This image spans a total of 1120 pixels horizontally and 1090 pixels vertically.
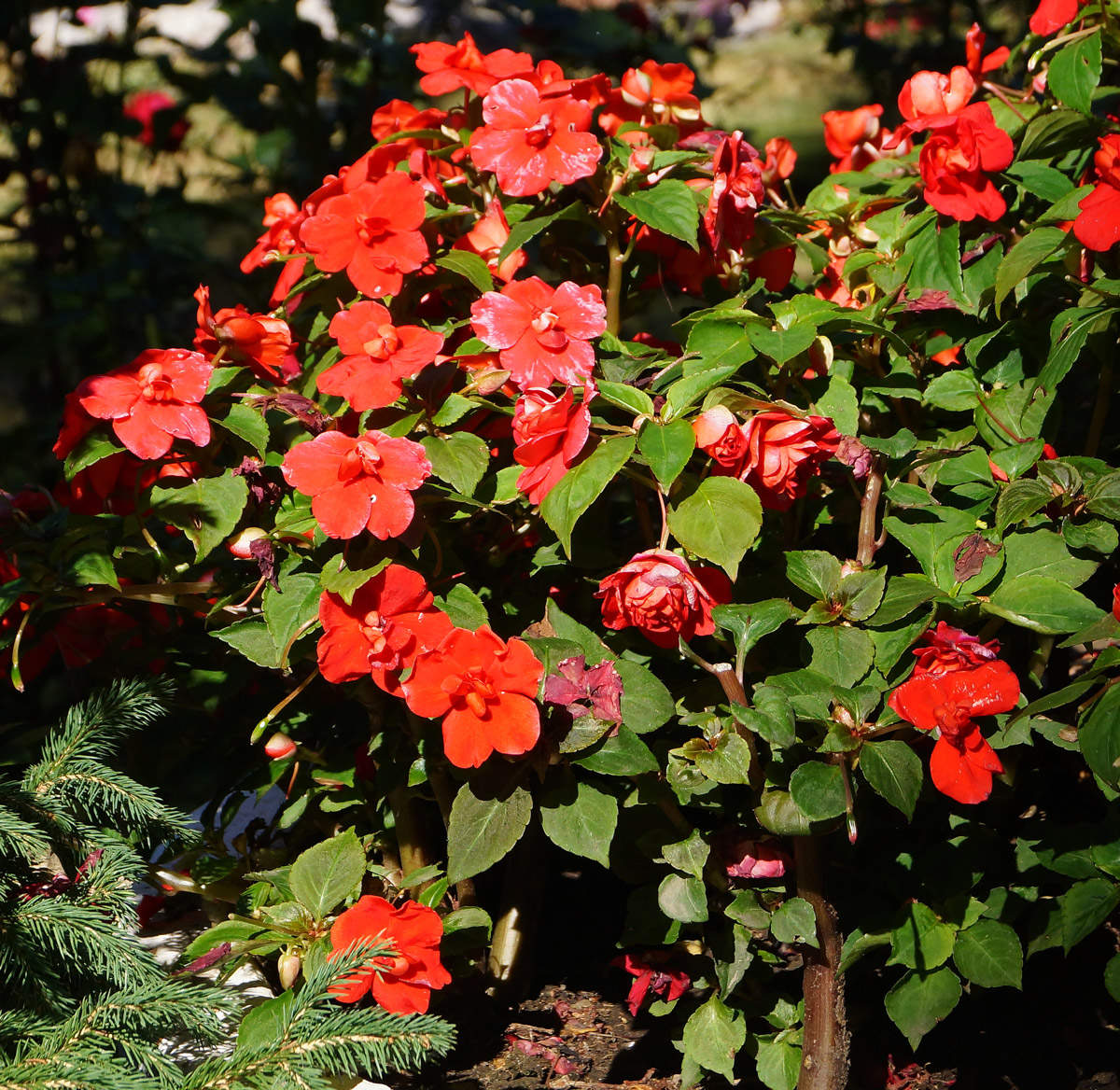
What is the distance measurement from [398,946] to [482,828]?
0.18 meters

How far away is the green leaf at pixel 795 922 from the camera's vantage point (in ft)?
3.68

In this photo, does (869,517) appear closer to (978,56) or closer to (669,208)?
(669,208)

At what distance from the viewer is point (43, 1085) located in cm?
90

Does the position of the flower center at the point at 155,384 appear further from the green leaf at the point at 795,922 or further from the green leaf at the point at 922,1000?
the green leaf at the point at 922,1000

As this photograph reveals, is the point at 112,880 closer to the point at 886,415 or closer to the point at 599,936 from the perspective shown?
the point at 599,936

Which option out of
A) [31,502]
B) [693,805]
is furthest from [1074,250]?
[31,502]

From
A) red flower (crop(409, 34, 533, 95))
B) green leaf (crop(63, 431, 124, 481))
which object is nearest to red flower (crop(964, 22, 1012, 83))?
red flower (crop(409, 34, 533, 95))

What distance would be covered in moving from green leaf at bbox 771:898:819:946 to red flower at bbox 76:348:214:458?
29.3 inches

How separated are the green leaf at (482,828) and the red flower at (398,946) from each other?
0.41 ft

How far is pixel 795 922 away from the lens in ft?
3.69

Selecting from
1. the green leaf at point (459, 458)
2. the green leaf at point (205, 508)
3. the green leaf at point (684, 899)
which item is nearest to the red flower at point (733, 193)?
the green leaf at point (459, 458)

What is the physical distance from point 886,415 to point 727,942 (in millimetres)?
640

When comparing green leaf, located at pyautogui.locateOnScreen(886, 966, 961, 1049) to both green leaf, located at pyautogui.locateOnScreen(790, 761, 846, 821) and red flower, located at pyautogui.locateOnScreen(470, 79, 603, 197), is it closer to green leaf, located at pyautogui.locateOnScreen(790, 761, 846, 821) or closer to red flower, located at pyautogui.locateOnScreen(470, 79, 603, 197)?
green leaf, located at pyautogui.locateOnScreen(790, 761, 846, 821)

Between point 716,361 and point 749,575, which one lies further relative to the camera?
point 749,575
